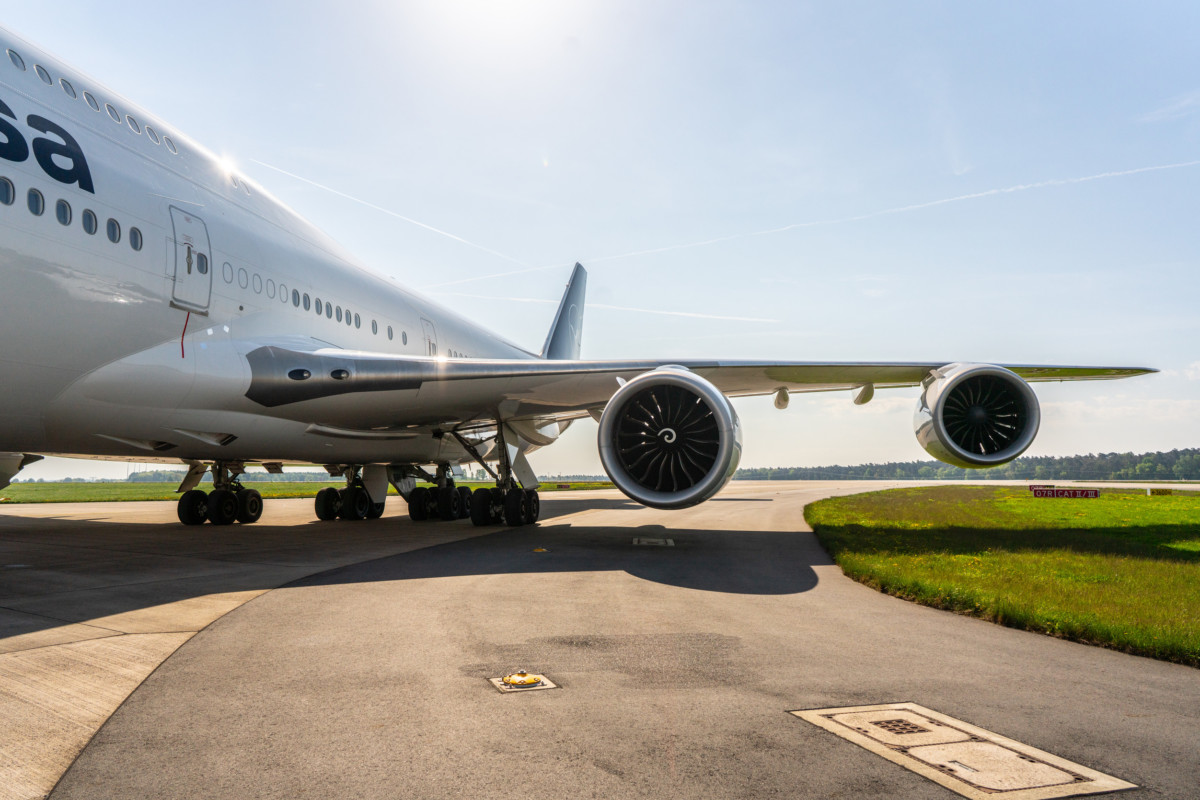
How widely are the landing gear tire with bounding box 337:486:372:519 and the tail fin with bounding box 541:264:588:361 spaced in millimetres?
8282

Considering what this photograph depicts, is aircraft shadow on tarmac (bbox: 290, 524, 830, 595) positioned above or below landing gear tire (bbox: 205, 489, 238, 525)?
below

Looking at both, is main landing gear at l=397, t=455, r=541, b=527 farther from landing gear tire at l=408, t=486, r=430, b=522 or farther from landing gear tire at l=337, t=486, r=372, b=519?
landing gear tire at l=337, t=486, r=372, b=519

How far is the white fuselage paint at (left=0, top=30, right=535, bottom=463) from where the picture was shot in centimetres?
707

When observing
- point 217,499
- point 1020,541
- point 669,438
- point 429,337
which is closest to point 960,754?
point 669,438

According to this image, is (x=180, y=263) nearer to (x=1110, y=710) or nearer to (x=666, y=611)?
(x=666, y=611)

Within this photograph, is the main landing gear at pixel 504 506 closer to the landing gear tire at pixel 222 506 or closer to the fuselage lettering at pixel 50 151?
the landing gear tire at pixel 222 506

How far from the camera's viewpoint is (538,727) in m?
3.28

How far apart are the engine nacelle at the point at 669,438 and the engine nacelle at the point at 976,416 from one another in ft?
13.4

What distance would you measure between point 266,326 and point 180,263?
1651 millimetres

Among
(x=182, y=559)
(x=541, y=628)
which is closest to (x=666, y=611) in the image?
(x=541, y=628)

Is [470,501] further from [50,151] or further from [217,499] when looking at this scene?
[50,151]

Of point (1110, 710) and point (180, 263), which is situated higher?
point (180, 263)

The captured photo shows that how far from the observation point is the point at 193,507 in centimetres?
1539

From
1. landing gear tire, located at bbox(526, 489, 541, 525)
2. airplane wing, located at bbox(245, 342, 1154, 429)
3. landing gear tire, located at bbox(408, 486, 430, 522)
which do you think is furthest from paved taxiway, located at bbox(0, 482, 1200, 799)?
landing gear tire, located at bbox(408, 486, 430, 522)
